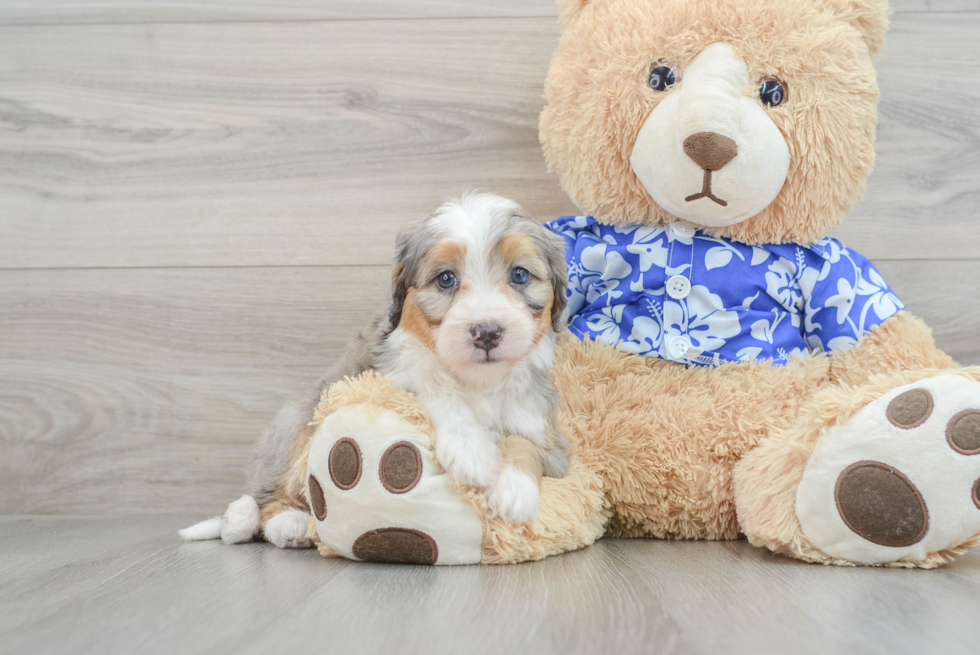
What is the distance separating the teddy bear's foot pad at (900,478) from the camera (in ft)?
4.51

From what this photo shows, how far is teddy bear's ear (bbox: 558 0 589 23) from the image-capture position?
6.38 feet

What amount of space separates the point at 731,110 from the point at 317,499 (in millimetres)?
1203

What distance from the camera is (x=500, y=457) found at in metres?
1.56

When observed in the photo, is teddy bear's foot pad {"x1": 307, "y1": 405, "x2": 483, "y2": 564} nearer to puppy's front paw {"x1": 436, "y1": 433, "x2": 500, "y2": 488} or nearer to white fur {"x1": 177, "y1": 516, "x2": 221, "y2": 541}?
puppy's front paw {"x1": 436, "y1": 433, "x2": 500, "y2": 488}

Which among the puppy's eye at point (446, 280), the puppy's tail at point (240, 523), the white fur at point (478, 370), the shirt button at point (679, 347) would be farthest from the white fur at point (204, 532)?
the shirt button at point (679, 347)

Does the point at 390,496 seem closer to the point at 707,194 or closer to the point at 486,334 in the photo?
the point at 486,334

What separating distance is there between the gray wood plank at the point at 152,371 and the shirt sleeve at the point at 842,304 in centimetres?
119

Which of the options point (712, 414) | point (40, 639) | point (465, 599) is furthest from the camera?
point (712, 414)

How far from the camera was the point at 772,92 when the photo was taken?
1754mm

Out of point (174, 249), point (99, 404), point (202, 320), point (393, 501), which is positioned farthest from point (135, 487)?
point (393, 501)

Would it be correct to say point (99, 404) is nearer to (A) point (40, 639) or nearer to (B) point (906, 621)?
(A) point (40, 639)

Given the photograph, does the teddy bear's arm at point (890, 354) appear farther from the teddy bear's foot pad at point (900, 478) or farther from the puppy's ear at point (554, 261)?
the puppy's ear at point (554, 261)

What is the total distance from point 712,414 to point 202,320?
1.49 metres

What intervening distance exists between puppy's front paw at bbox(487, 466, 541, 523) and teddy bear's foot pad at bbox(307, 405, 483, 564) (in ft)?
0.16
